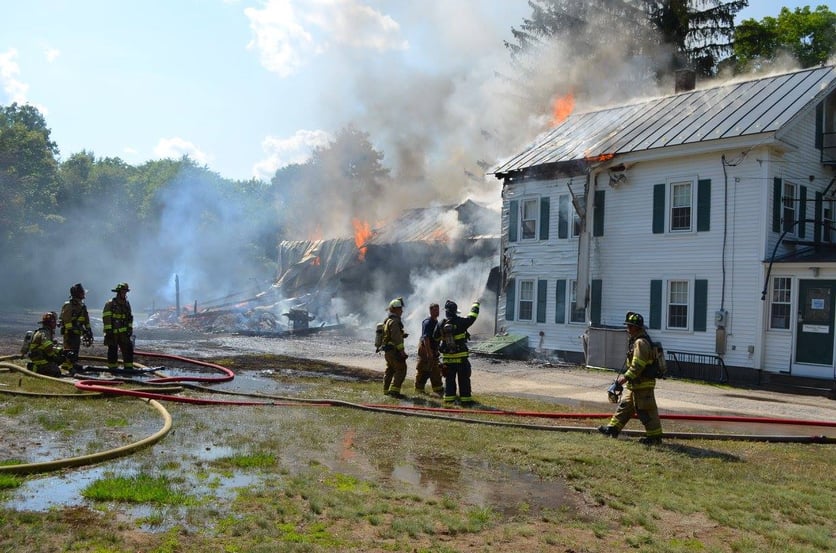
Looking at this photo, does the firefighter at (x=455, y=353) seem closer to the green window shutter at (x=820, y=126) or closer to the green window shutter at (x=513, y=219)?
the green window shutter at (x=513, y=219)

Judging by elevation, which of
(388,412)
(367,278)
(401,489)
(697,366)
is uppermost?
(367,278)

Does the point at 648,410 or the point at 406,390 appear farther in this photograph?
the point at 406,390

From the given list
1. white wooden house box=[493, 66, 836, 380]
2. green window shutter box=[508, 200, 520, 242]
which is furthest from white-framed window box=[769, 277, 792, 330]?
green window shutter box=[508, 200, 520, 242]

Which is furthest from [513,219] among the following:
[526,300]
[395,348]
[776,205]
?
[395,348]

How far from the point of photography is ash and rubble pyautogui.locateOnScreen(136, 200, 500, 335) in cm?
3023

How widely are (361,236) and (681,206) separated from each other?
1955 centimetres

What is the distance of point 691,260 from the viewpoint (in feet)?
64.2

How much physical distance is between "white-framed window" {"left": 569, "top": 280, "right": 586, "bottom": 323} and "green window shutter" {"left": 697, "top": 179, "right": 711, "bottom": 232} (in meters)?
4.16

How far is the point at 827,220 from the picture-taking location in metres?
20.3

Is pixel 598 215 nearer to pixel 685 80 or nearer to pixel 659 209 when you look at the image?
pixel 659 209

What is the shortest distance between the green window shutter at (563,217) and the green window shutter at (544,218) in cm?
43

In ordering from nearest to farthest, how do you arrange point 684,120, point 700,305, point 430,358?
point 430,358 → point 700,305 → point 684,120

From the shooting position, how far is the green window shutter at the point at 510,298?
24.1 metres

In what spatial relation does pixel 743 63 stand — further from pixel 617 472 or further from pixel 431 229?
pixel 617 472
